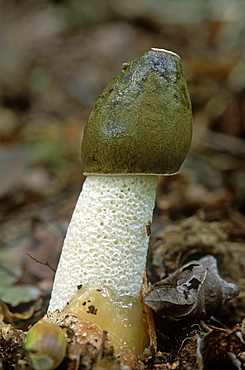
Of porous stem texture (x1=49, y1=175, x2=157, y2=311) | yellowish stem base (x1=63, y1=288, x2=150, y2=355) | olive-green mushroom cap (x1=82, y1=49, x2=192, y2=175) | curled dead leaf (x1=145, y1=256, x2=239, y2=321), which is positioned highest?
olive-green mushroom cap (x1=82, y1=49, x2=192, y2=175)

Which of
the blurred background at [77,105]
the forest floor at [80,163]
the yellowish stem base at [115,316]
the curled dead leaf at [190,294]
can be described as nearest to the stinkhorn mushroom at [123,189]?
the yellowish stem base at [115,316]

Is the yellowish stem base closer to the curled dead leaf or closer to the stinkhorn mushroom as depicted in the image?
the stinkhorn mushroom

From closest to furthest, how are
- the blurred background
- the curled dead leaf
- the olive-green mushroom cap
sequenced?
the olive-green mushroom cap
the curled dead leaf
the blurred background

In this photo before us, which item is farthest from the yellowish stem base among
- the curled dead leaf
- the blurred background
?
the blurred background

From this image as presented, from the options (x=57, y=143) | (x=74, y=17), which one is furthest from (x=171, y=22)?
(x=57, y=143)

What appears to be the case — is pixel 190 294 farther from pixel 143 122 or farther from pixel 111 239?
pixel 143 122

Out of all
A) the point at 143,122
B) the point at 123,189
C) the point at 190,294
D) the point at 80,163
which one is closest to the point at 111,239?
the point at 123,189
